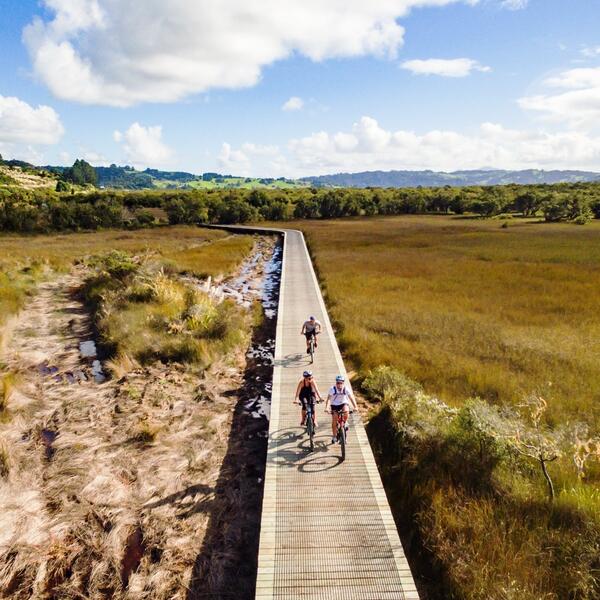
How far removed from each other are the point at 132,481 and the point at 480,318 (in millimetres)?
19393

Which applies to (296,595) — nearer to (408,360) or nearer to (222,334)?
(408,360)

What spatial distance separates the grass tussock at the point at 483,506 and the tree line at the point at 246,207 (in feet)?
244

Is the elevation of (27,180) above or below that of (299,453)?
above

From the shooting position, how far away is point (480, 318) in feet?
75.5

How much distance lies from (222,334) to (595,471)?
1455cm

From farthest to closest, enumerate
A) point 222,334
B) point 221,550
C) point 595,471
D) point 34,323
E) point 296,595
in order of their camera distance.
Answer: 1. point 34,323
2. point 222,334
3. point 595,471
4. point 221,550
5. point 296,595

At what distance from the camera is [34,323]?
21.9 meters

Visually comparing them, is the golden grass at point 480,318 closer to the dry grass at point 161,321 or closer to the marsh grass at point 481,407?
the marsh grass at point 481,407

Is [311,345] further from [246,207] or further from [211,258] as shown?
[246,207]

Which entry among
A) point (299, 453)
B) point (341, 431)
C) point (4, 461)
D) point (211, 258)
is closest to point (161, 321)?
point (4, 461)

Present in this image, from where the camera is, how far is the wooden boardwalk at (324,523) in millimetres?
7086

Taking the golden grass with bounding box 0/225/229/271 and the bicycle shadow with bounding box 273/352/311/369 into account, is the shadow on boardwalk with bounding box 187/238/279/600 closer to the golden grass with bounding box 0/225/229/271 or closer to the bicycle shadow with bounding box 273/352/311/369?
the bicycle shadow with bounding box 273/352/311/369

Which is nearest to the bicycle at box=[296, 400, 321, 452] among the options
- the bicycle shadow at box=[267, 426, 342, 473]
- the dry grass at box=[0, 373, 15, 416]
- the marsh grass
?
the bicycle shadow at box=[267, 426, 342, 473]

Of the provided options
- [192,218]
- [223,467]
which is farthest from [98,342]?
[192,218]
